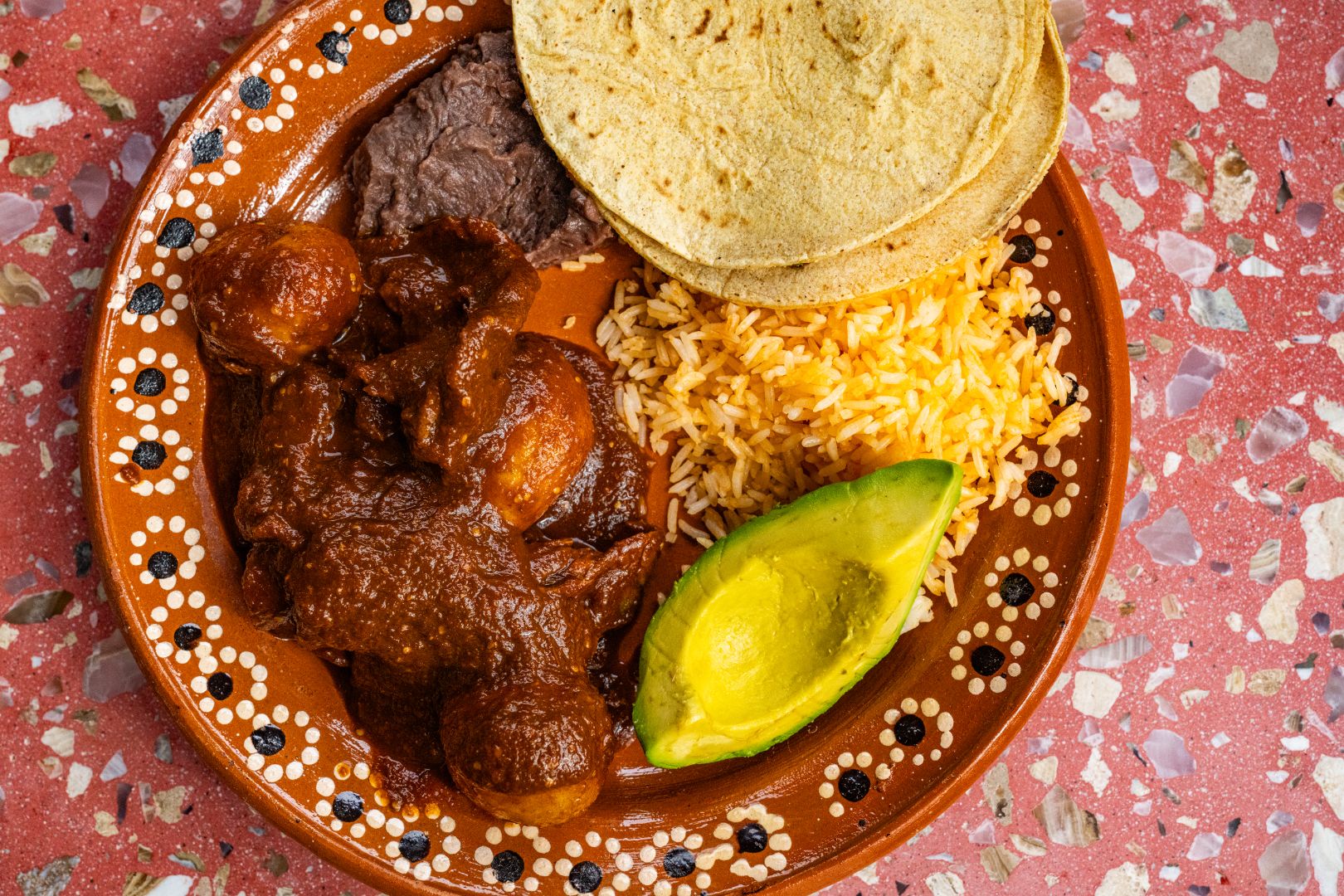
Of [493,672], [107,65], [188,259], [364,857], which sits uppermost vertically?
[107,65]

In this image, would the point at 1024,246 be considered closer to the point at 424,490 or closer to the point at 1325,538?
the point at 1325,538

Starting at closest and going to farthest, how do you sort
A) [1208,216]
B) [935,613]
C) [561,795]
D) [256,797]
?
[561,795]
[256,797]
[935,613]
[1208,216]

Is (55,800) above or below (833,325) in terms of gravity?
below

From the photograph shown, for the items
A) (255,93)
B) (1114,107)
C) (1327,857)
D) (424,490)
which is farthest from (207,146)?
(1327,857)

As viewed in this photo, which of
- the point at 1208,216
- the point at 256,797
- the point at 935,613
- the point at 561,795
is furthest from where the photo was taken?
the point at 1208,216

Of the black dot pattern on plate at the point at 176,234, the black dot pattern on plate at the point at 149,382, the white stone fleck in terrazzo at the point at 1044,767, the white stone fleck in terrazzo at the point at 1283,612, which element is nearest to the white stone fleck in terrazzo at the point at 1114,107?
the white stone fleck in terrazzo at the point at 1283,612

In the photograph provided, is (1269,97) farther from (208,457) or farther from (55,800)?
(55,800)

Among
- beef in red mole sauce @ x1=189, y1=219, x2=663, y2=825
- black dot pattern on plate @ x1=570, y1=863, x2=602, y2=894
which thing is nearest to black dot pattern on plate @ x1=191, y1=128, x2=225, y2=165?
beef in red mole sauce @ x1=189, y1=219, x2=663, y2=825

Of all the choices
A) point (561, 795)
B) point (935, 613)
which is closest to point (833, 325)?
point (935, 613)
